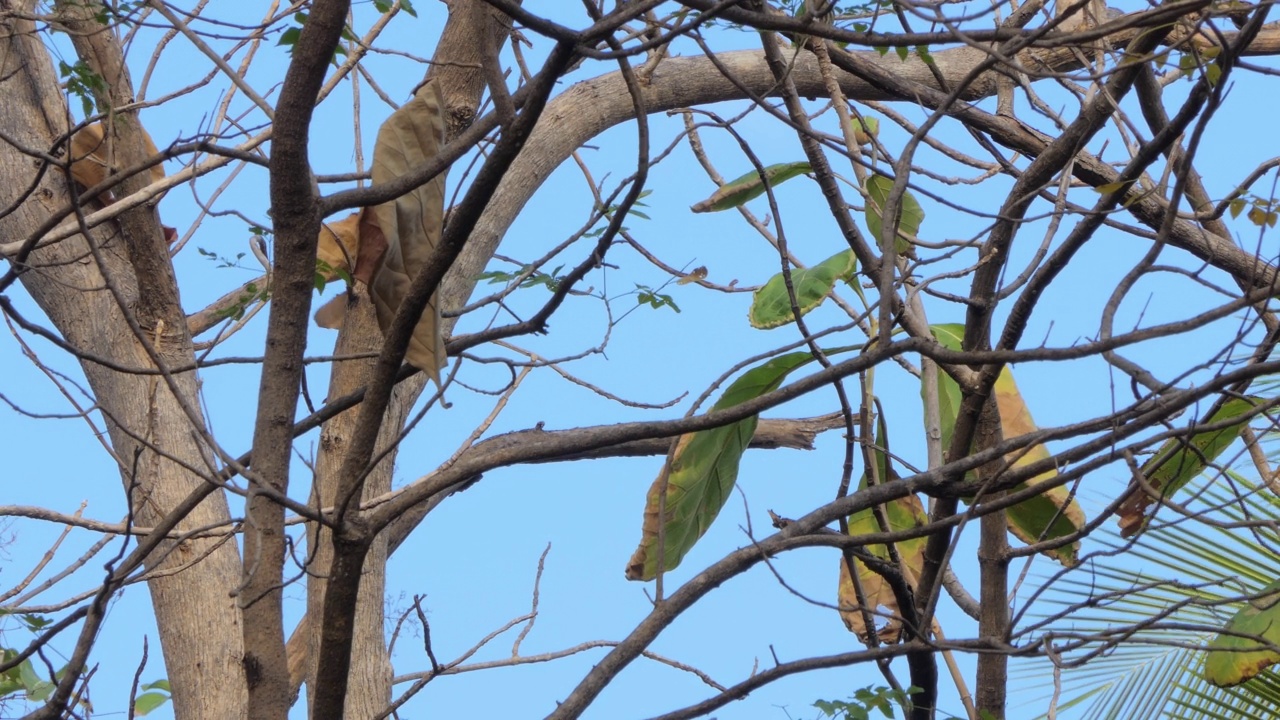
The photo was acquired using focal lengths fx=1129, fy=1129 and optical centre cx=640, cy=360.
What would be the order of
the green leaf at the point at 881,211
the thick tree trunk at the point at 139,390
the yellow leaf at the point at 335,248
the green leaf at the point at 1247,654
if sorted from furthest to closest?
the thick tree trunk at the point at 139,390
the yellow leaf at the point at 335,248
the green leaf at the point at 881,211
the green leaf at the point at 1247,654

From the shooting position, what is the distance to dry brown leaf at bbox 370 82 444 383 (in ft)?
4.33

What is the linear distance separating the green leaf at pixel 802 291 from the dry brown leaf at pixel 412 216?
80 cm

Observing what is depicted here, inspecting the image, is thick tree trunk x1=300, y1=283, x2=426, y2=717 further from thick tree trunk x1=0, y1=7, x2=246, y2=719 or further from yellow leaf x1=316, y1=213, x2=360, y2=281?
yellow leaf x1=316, y1=213, x2=360, y2=281

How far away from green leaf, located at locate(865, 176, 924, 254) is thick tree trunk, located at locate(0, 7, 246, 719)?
1.55 meters

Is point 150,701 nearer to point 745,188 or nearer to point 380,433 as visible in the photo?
point 380,433

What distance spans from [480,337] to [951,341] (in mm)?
984

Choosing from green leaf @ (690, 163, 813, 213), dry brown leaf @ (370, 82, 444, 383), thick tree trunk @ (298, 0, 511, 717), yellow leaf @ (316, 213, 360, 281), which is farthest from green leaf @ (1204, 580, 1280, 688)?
thick tree trunk @ (298, 0, 511, 717)

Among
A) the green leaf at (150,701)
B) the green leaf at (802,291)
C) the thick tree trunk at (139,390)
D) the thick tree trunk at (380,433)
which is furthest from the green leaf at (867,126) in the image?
the green leaf at (150,701)

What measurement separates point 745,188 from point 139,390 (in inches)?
65.1

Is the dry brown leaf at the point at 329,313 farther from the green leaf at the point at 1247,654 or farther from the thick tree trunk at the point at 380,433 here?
the green leaf at the point at 1247,654

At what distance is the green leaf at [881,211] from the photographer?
1.94 meters

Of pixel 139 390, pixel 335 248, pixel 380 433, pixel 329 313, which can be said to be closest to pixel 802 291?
pixel 329 313

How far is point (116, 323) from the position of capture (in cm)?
285

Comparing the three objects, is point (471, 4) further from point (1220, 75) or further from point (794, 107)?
point (1220, 75)
